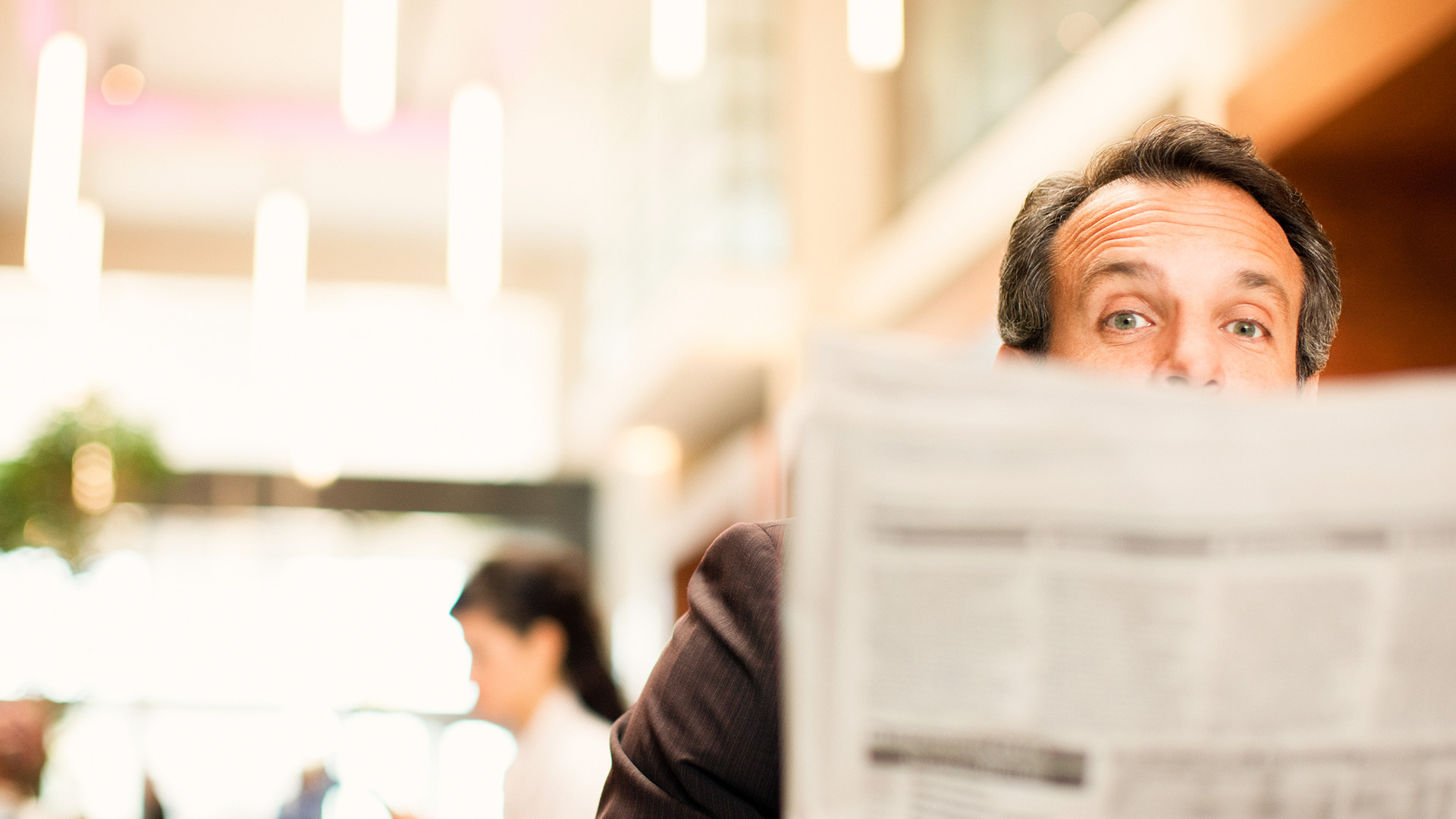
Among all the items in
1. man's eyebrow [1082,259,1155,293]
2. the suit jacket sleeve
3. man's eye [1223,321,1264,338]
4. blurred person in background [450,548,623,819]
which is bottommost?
blurred person in background [450,548,623,819]

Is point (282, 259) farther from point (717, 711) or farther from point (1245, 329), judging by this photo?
point (717, 711)

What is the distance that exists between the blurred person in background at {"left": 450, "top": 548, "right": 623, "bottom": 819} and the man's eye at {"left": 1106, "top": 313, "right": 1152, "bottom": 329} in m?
1.20

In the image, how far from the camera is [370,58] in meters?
5.01

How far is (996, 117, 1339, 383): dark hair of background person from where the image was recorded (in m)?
1.25

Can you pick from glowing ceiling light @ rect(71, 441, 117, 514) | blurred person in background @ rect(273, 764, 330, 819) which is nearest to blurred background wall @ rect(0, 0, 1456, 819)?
glowing ceiling light @ rect(71, 441, 117, 514)

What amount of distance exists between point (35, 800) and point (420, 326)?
5112 millimetres

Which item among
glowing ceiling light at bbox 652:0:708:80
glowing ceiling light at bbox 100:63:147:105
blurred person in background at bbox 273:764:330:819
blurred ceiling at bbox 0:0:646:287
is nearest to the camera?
glowing ceiling light at bbox 652:0:708:80

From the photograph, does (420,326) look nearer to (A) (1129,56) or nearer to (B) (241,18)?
(B) (241,18)

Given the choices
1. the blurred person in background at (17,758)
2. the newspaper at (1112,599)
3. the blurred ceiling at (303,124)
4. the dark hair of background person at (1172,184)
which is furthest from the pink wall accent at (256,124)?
the newspaper at (1112,599)

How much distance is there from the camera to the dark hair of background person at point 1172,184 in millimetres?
1253

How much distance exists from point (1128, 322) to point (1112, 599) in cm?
56

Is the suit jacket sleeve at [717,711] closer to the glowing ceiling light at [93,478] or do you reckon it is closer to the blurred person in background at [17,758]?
the blurred person in background at [17,758]

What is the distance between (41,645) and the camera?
28.2 ft

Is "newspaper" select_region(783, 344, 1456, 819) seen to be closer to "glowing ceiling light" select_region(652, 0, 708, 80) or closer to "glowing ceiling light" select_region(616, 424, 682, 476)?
"glowing ceiling light" select_region(652, 0, 708, 80)
